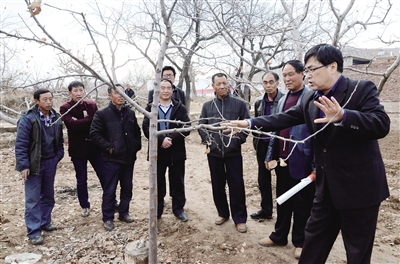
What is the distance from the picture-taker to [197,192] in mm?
5066

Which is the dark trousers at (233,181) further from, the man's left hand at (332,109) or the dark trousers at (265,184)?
the man's left hand at (332,109)

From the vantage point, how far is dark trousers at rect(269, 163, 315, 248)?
2.68m

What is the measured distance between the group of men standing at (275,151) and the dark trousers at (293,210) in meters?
0.01

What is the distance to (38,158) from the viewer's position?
315cm

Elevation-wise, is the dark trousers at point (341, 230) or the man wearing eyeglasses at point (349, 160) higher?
the man wearing eyeglasses at point (349, 160)

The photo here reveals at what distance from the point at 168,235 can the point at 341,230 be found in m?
2.00

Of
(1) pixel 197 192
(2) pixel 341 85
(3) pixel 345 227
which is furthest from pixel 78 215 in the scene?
(2) pixel 341 85

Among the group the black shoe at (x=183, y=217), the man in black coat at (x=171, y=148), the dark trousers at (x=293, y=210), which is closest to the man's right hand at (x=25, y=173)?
the man in black coat at (x=171, y=148)

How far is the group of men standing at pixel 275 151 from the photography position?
1817mm

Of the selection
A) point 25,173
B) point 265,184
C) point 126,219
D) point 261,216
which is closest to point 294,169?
point 265,184

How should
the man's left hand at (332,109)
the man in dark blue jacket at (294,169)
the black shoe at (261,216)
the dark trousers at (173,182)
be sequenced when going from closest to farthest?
the man's left hand at (332,109) < the man in dark blue jacket at (294,169) < the dark trousers at (173,182) < the black shoe at (261,216)

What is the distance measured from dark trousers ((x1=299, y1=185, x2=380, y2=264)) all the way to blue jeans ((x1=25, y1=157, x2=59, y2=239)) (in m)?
2.92

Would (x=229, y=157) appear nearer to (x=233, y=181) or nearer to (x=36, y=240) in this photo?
(x=233, y=181)

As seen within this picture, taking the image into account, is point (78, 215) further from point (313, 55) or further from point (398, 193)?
point (398, 193)
